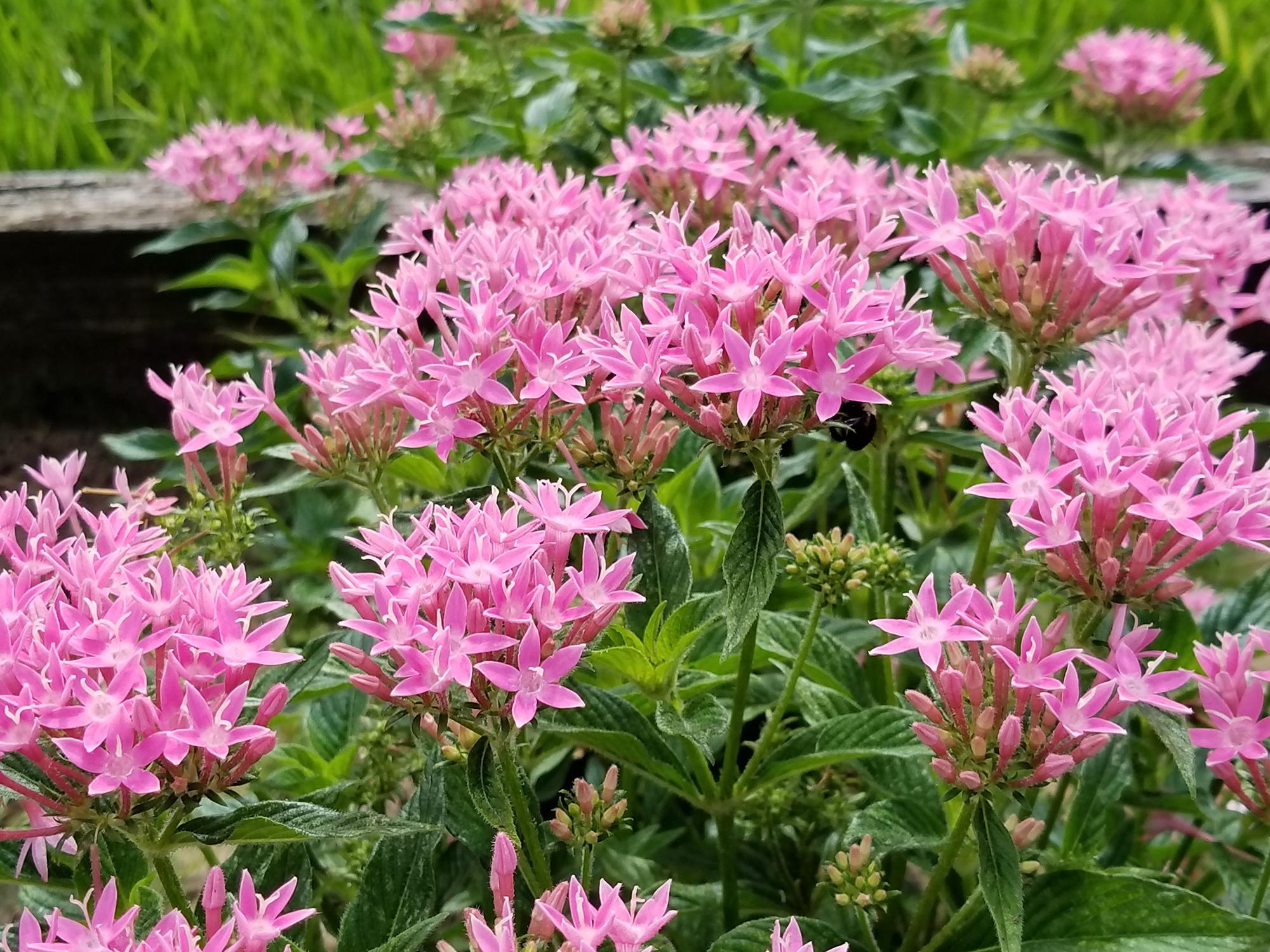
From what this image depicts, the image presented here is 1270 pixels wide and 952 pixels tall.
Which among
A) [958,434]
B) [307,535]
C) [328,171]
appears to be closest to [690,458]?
[958,434]

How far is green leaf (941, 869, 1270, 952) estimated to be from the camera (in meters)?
0.77

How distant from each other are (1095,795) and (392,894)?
0.69 meters

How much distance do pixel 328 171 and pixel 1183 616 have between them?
63.3 inches

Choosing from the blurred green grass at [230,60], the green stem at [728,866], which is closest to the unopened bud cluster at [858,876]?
the green stem at [728,866]

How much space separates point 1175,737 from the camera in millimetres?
747

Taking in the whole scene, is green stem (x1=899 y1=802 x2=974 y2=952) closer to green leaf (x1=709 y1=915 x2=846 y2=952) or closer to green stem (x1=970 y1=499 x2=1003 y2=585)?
green leaf (x1=709 y1=915 x2=846 y2=952)

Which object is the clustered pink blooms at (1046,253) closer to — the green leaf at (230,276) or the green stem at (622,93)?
the green stem at (622,93)

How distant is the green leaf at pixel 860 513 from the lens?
3.55 feet

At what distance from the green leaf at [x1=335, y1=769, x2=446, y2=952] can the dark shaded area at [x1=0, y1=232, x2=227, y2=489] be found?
1896 mm

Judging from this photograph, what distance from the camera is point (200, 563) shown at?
2.82ft

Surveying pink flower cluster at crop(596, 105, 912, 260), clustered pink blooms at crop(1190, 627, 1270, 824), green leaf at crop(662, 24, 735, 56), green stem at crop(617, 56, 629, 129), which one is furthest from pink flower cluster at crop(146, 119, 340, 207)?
clustered pink blooms at crop(1190, 627, 1270, 824)

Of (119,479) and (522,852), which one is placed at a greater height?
(119,479)

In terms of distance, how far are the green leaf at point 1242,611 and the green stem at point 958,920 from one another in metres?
0.47

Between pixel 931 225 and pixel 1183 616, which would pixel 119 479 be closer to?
pixel 931 225
